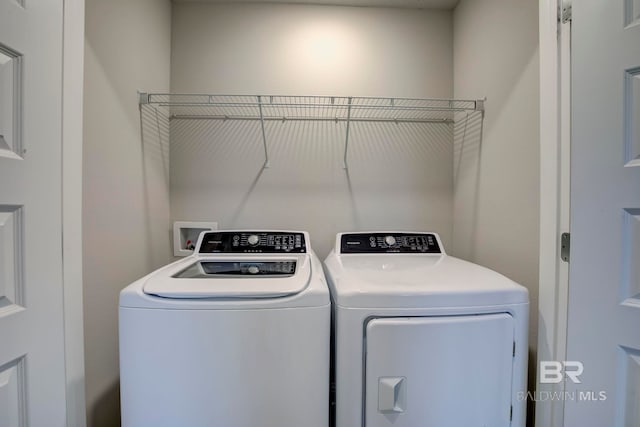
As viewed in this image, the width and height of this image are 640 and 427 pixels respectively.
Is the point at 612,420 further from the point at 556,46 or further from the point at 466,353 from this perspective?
the point at 556,46

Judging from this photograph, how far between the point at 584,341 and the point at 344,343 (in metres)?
0.82

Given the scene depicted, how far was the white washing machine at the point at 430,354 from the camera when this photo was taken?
0.87 metres

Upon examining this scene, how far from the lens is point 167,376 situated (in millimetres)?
832

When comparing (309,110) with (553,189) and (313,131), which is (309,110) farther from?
(553,189)

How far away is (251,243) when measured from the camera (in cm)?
148

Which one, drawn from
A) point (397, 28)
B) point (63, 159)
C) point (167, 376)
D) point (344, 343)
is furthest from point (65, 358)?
point (397, 28)

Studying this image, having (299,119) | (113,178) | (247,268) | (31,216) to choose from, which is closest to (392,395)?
(247,268)

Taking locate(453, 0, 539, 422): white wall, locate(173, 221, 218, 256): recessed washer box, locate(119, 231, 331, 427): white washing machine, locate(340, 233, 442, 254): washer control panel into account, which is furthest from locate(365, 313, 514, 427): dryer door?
locate(173, 221, 218, 256): recessed washer box

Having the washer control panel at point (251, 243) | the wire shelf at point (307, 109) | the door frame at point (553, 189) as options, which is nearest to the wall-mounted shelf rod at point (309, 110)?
the wire shelf at point (307, 109)

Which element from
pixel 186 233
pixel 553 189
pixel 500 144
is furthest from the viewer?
pixel 186 233

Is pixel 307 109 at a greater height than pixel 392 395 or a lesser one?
greater

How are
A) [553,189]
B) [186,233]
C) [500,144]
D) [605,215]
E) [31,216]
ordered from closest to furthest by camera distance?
[31,216], [605,215], [553,189], [500,144], [186,233]

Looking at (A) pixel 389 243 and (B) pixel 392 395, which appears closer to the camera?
(B) pixel 392 395

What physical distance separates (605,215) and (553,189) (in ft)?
0.56
